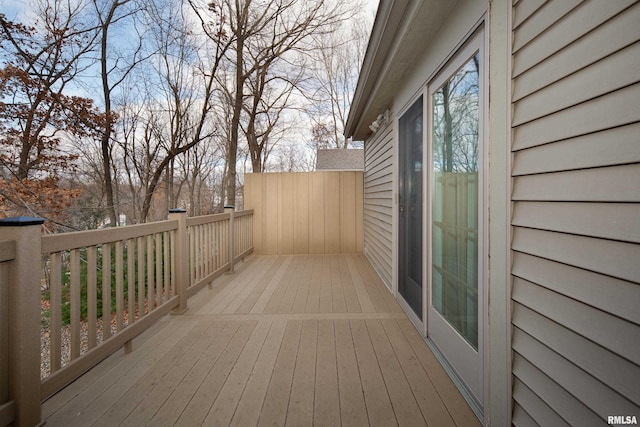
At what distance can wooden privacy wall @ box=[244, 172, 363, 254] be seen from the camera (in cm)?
577

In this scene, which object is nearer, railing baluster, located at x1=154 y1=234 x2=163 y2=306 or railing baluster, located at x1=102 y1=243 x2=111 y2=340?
railing baluster, located at x1=102 y1=243 x2=111 y2=340

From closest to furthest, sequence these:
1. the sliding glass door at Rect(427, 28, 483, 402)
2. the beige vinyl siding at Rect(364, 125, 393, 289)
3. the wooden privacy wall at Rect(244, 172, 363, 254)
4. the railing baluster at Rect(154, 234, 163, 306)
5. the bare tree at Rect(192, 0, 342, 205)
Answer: the sliding glass door at Rect(427, 28, 483, 402)
the railing baluster at Rect(154, 234, 163, 306)
the beige vinyl siding at Rect(364, 125, 393, 289)
the wooden privacy wall at Rect(244, 172, 363, 254)
the bare tree at Rect(192, 0, 342, 205)

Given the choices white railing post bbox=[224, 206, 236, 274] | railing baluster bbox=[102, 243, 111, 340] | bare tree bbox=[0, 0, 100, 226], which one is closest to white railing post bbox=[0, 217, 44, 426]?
railing baluster bbox=[102, 243, 111, 340]

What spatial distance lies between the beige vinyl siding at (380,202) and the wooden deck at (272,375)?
35.0 inches

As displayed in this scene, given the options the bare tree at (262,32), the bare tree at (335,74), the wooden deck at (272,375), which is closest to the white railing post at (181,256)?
the wooden deck at (272,375)

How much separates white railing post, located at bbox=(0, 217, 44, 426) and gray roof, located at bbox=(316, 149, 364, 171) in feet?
31.8

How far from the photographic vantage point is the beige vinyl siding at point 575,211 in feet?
2.53

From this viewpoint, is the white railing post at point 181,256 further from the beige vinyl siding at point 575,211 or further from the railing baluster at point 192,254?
the beige vinyl siding at point 575,211

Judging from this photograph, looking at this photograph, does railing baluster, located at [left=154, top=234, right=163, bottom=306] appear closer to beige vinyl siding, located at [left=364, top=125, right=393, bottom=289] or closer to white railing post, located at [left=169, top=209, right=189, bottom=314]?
white railing post, located at [left=169, top=209, right=189, bottom=314]

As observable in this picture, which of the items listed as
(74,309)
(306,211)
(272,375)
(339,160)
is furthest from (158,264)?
(339,160)

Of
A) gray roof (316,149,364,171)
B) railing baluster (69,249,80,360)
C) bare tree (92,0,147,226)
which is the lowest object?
railing baluster (69,249,80,360)

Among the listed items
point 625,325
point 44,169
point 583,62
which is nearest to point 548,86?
point 583,62

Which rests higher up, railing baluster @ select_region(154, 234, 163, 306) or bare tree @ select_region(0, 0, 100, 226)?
bare tree @ select_region(0, 0, 100, 226)

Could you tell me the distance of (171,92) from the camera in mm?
8203
